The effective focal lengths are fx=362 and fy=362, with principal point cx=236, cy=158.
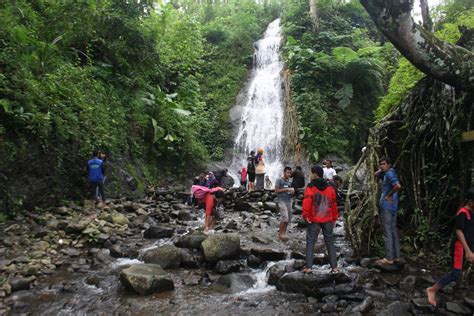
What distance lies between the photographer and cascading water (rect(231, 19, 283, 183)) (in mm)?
20312

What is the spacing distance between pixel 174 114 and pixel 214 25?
16.3 meters

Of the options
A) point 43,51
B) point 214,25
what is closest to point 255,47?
point 214,25

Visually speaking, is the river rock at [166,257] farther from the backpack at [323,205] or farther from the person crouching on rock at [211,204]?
the backpack at [323,205]

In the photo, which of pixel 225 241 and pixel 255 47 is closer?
pixel 225 241

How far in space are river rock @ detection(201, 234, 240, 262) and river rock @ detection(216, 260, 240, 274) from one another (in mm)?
243

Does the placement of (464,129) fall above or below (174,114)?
below

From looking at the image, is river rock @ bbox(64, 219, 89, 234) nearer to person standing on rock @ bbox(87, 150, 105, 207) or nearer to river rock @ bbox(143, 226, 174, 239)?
river rock @ bbox(143, 226, 174, 239)

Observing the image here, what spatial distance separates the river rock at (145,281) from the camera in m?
5.64

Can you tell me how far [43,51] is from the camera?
10.2m

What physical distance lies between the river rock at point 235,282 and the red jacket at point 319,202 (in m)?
1.47

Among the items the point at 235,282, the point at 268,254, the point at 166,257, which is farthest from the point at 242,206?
the point at 235,282

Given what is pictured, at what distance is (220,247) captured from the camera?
23.2 ft

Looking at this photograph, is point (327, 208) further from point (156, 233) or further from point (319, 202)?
point (156, 233)

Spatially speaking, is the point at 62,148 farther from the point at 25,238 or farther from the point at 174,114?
the point at 174,114
